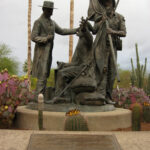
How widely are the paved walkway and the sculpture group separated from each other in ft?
7.67

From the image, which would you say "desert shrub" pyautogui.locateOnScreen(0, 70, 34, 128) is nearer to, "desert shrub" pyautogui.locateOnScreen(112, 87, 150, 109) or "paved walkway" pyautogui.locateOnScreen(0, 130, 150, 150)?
"paved walkway" pyautogui.locateOnScreen(0, 130, 150, 150)

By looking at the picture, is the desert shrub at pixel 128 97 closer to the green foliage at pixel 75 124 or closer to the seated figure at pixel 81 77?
the seated figure at pixel 81 77

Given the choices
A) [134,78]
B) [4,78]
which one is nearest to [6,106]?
[4,78]

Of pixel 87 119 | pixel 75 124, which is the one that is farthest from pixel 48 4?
pixel 75 124

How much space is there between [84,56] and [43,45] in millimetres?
1190

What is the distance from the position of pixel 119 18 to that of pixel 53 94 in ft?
9.59

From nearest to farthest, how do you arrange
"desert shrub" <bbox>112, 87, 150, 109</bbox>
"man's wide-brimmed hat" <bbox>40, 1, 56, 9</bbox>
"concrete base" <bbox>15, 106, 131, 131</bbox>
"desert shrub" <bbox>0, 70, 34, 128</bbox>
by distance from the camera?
"concrete base" <bbox>15, 106, 131, 131</bbox> < "desert shrub" <bbox>0, 70, 34, 128</bbox> < "man's wide-brimmed hat" <bbox>40, 1, 56, 9</bbox> < "desert shrub" <bbox>112, 87, 150, 109</bbox>

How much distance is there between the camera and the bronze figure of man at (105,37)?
805 centimetres

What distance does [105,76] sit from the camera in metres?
8.25

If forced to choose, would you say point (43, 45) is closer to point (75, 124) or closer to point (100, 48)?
point (100, 48)

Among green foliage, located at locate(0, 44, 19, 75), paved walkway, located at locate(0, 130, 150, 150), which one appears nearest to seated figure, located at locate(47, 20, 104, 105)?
paved walkway, located at locate(0, 130, 150, 150)

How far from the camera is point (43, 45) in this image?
811 cm

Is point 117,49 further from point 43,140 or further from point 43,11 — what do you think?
point 43,140

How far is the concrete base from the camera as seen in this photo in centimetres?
654
